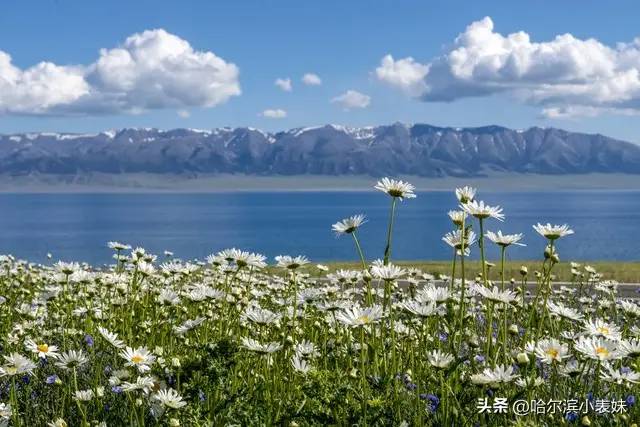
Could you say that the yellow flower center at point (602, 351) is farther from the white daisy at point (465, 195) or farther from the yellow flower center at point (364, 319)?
the white daisy at point (465, 195)

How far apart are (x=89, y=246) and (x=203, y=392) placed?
363 feet

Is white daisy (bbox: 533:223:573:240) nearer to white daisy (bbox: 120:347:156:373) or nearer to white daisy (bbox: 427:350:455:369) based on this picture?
white daisy (bbox: 427:350:455:369)

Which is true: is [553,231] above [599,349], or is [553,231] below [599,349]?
above

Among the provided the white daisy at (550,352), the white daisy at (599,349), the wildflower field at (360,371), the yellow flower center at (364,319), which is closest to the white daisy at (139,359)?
the wildflower field at (360,371)

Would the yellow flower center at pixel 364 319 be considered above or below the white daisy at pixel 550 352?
above

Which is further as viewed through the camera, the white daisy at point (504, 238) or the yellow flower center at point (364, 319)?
the white daisy at point (504, 238)

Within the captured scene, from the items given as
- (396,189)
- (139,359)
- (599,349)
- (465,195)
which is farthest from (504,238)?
(139,359)

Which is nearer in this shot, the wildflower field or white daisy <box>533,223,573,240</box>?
the wildflower field

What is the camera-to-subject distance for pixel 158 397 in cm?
444

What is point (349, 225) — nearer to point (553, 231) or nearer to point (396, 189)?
point (396, 189)

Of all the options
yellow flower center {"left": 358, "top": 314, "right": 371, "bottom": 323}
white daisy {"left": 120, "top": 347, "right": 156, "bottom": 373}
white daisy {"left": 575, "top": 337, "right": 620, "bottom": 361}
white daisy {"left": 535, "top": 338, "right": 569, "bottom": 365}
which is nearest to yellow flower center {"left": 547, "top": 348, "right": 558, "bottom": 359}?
white daisy {"left": 535, "top": 338, "right": 569, "bottom": 365}

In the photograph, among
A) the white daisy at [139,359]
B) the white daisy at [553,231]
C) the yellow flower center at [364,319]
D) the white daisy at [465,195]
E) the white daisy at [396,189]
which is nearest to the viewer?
the yellow flower center at [364,319]

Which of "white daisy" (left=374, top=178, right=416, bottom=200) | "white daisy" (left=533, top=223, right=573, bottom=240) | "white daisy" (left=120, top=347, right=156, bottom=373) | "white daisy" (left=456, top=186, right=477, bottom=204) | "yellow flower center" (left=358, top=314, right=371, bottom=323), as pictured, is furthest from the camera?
"white daisy" (left=374, top=178, right=416, bottom=200)

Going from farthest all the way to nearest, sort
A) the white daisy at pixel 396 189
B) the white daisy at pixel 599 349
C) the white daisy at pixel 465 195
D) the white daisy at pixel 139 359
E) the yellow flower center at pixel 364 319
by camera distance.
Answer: the white daisy at pixel 396 189 < the white daisy at pixel 465 195 < the white daisy at pixel 139 359 < the yellow flower center at pixel 364 319 < the white daisy at pixel 599 349
